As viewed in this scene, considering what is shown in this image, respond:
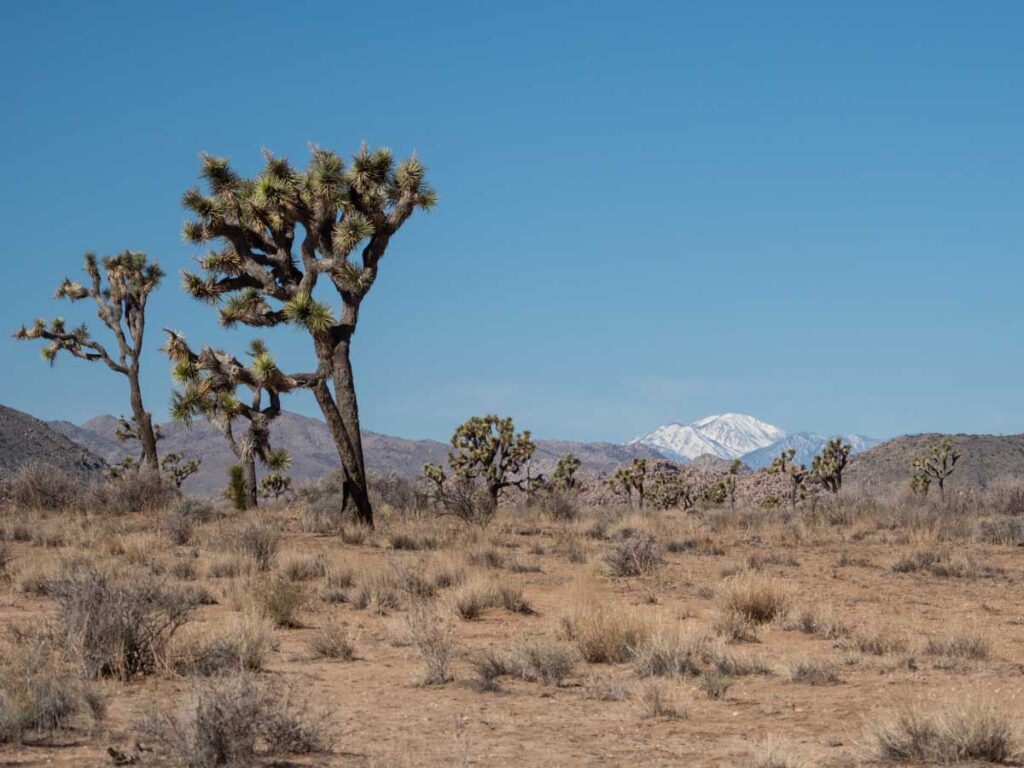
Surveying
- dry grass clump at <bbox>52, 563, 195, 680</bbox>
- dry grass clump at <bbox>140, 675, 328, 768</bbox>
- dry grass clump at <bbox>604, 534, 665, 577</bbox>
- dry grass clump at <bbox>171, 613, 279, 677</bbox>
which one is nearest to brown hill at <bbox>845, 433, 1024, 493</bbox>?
dry grass clump at <bbox>604, 534, 665, 577</bbox>

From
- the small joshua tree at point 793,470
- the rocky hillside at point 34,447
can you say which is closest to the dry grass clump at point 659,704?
the small joshua tree at point 793,470

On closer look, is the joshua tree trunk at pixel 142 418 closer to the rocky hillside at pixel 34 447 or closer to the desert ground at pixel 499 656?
the desert ground at pixel 499 656

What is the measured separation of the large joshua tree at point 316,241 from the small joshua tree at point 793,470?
27747mm

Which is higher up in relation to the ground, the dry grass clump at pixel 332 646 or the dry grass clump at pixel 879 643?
the dry grass clump at pixel 332 646

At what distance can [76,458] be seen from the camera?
2899 inches

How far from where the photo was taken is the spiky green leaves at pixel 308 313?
2188 centimetres

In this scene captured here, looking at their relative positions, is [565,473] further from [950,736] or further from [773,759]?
[773,759]

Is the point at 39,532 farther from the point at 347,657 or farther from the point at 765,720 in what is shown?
the point at 765,720

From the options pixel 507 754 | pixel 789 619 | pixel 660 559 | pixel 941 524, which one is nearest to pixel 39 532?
pixel 660 559

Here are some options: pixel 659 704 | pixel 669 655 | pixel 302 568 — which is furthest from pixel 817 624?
pixel 302 568

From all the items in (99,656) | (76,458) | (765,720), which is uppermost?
(76,458)

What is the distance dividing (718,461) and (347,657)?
122700mm

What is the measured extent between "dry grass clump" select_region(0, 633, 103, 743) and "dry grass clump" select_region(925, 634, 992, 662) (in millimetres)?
7282

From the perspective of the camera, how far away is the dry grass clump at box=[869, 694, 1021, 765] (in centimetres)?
653
